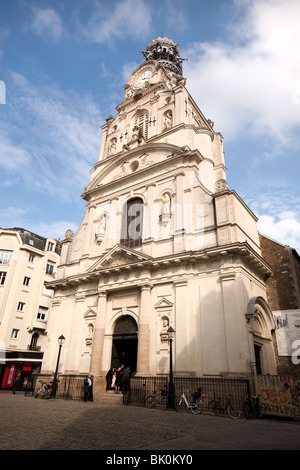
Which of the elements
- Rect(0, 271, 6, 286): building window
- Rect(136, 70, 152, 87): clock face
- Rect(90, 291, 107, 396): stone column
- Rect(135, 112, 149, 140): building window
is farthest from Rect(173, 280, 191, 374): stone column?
Rect(0, 271, 6, 286): building window

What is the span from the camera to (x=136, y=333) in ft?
56.3

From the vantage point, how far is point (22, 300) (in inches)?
1341

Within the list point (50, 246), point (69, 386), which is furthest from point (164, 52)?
point (69, 386)

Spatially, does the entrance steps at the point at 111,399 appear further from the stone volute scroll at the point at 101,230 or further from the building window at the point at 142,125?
the building window at the point at 142,125

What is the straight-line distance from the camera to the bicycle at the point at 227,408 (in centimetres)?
1140

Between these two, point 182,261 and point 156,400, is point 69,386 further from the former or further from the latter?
point 182,261

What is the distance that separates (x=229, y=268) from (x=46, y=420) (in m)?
9.86

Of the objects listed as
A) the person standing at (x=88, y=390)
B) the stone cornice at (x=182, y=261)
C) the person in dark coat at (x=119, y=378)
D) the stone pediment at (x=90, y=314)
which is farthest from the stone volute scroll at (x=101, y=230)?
the person standing at (x=88, y=390)

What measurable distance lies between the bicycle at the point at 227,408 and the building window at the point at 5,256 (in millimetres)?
29244

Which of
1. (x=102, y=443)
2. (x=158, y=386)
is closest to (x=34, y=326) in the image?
(x=158, y=386)

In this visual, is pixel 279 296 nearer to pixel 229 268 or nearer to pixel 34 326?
pixel 229 268

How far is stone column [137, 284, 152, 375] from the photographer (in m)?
15.4

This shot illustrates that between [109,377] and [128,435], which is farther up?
[109,377]

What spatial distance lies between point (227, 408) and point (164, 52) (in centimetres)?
3716
